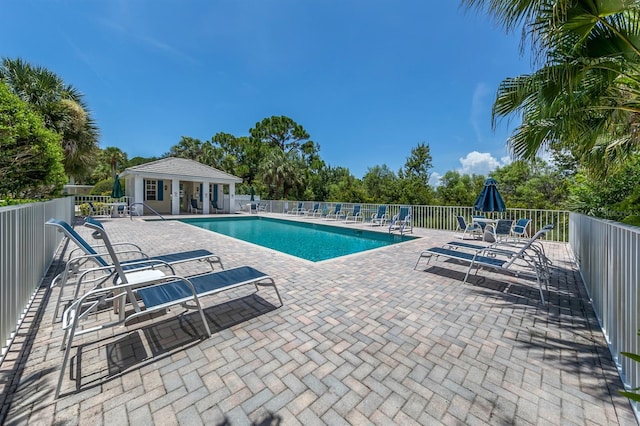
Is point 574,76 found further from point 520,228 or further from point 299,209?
point 299,209

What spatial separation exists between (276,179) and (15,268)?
2449 cm

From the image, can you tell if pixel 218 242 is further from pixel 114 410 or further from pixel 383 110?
pixel 383 110

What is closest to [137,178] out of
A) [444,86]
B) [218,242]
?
[218,242]

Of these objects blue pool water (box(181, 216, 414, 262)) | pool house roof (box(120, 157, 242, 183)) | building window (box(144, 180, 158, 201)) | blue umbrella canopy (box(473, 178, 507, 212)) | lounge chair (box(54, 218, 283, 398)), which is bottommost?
blue pool water (box(181, 216, 414, 262))

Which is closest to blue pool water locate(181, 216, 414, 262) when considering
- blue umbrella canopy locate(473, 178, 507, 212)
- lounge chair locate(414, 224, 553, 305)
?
blue umbrella canopy locate(473, 178, 507, 212)

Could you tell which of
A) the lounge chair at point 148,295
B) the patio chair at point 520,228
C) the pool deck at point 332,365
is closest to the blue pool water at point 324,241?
the patio chair at point 520,228

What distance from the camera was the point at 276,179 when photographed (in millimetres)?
26797

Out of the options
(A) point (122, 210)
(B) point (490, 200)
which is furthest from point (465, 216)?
(A) point (122, 210)

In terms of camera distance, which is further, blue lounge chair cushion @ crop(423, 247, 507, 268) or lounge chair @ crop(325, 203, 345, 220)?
→ lounge chair @ crop(325, 203, 345, 220)

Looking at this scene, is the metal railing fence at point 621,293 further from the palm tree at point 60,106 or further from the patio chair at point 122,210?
the patio chair at point 122,210

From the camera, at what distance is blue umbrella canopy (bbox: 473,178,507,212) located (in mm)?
8961

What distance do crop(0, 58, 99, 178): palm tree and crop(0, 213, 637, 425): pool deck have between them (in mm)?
10508

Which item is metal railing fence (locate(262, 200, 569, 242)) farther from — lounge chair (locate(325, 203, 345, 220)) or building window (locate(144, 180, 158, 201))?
building window (locate(144, 180, 158, 201))

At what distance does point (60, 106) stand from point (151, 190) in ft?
30.7
